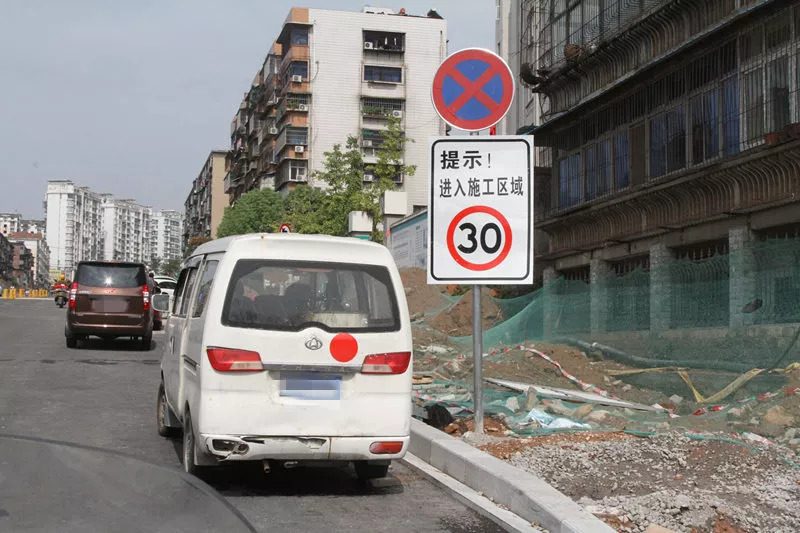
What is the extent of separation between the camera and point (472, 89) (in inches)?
337

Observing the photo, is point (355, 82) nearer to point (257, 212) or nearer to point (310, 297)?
point (257, 212)

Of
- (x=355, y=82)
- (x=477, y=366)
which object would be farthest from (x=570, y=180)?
(x=355, y=82)

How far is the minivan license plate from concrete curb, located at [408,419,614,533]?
120 centimetres

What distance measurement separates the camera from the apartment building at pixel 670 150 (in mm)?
13211

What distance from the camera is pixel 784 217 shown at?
47.3ft

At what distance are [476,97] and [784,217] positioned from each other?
7788 millimetres

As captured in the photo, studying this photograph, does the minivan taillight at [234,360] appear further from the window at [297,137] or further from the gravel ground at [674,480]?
the window at [297,137]

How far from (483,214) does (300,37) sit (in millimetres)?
72038

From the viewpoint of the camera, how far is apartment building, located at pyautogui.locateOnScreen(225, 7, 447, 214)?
76688 mm

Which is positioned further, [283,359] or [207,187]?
[207,187]

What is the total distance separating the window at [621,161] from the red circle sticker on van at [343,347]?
14588mm

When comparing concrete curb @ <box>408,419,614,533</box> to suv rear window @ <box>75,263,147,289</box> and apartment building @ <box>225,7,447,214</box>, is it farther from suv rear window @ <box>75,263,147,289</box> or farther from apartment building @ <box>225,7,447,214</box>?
apartment building @ <box>225,7,447,214</box>

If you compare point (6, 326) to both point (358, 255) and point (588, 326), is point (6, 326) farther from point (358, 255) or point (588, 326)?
point (358, 255)

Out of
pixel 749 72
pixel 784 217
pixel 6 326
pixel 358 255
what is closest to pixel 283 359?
pixel 358 255
